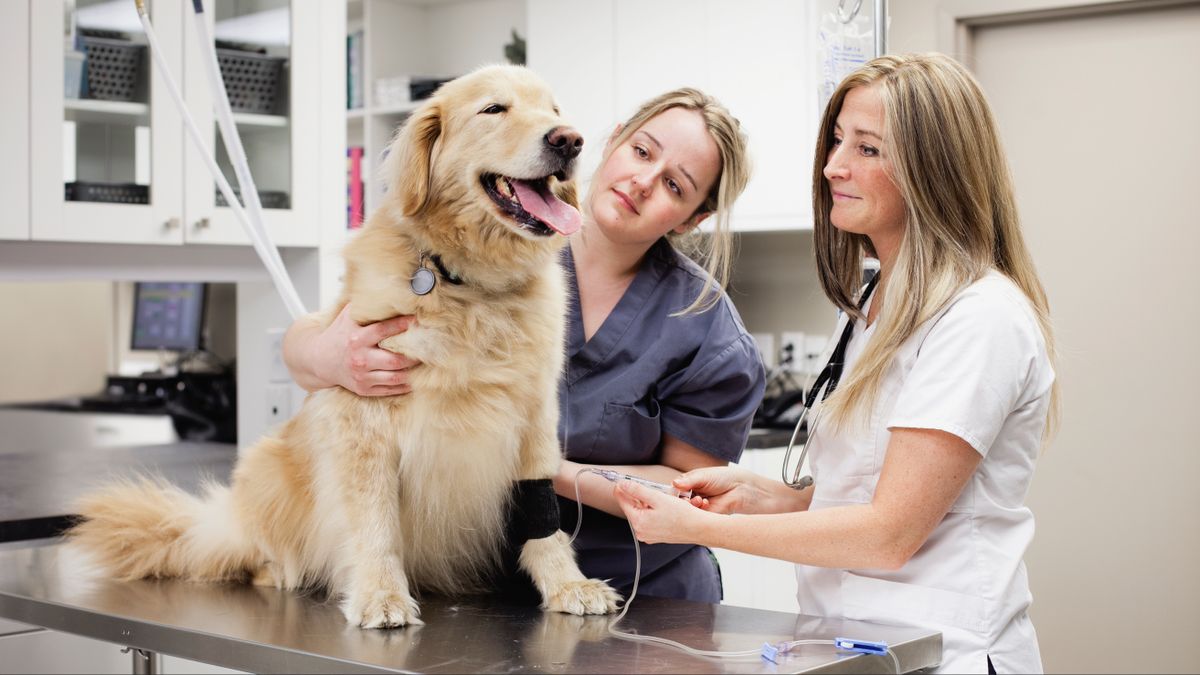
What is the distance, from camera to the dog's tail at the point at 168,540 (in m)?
1.72

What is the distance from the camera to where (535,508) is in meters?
1.60

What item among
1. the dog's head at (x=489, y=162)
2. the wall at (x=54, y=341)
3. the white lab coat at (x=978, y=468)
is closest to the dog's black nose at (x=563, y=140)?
the dog's head at (x=489, y=162)

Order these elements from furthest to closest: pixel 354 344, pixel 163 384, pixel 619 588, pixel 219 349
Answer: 1. pixel 163 384
2. pixel 219 349
3. pixel 619 588
4. pixel 354 344

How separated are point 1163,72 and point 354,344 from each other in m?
3.06

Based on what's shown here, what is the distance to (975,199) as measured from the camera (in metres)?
1.44

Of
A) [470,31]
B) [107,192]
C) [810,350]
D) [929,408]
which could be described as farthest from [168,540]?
[470,31]

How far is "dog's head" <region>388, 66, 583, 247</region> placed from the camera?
5.04 feet

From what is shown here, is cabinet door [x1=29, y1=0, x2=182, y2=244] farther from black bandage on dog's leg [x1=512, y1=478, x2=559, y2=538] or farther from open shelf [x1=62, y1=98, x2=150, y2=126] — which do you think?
black bandage on dog's leg [x1=512, y1=478, x2=559, y2=538]

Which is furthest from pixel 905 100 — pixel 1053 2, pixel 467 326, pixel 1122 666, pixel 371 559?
pixel 1122 666

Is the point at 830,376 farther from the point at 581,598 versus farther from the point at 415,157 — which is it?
the point at 415,157

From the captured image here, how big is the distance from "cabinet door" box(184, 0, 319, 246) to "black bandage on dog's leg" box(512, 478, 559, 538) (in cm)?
164

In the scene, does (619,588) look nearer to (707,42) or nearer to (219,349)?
(707,42)

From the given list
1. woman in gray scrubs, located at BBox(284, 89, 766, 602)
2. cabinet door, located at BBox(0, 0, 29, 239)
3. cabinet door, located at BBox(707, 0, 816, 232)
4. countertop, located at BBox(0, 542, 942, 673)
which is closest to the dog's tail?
countertop, located at BBox(0, 542, 942, 673)

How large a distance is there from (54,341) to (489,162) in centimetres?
429
